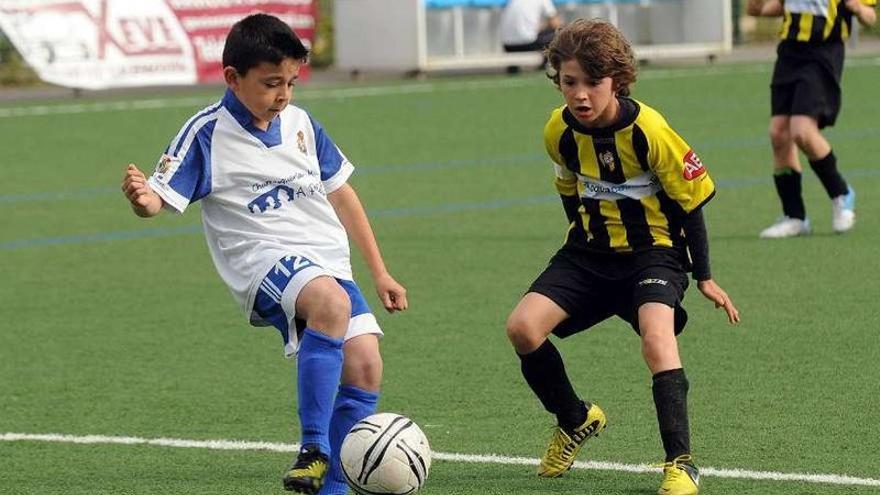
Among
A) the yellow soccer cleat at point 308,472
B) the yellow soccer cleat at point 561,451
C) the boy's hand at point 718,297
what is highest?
the boy's hand at point 718,297

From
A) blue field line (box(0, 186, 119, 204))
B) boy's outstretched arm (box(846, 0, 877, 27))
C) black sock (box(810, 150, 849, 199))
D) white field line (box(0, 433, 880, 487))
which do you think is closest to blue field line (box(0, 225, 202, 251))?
blue field line (box(0, 186, 119, 204))

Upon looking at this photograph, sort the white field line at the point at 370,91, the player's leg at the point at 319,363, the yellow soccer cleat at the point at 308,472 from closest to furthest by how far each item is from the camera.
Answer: the yellow soccer cleat at the point at 308,472
the player's leg at the point at 319,363
the white field line at the point at 370,91

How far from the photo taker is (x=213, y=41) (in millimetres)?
22906

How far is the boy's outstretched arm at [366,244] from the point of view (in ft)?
17.6

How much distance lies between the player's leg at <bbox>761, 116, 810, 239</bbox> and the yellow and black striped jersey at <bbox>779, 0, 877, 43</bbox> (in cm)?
35

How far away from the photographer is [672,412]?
534cm

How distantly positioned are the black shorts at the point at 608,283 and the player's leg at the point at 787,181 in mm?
4920

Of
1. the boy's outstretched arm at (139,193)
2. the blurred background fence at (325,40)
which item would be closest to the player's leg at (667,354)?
the boy's outstretched arm at (139,193)

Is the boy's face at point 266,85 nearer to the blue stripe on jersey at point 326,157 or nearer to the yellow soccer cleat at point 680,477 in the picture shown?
the blue stripe on jersey at point 326,157

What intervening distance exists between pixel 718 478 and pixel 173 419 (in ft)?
6.75

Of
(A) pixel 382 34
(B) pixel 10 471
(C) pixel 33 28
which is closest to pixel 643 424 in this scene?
(B) pixel 10 471

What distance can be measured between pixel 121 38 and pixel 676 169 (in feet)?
55.8

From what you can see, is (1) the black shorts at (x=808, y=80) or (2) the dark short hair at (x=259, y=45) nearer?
(2) the dark short hair at (x=259, y=45)

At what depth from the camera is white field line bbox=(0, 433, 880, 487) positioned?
542cm
